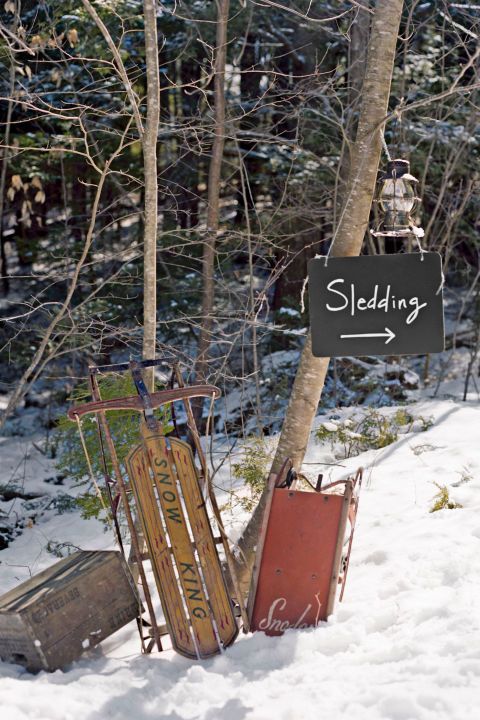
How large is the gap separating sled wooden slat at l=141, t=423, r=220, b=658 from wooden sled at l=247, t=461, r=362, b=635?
309 mm

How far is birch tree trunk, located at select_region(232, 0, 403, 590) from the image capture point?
4363 mm

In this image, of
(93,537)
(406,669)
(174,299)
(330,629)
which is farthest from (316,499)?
(174,299)

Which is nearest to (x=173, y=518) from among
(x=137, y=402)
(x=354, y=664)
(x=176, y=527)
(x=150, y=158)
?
(x=176, y=527)

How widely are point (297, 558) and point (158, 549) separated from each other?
74 centimetres

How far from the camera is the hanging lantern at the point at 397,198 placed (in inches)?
161

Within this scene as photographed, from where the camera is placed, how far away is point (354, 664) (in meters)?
3.76

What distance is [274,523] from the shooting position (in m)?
4.31

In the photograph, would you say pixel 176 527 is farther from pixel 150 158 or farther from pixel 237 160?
pixel 237 160

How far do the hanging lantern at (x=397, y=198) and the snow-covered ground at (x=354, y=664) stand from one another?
6.36 ft

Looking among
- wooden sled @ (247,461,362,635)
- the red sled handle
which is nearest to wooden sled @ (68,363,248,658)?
the red sled handle

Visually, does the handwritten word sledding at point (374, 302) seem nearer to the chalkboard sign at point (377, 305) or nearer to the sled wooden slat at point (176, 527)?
the chalkboard sign at point (377, 305)

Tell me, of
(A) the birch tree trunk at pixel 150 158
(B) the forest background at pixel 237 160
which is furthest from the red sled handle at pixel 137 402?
(B) the forest background at pixel 237 160

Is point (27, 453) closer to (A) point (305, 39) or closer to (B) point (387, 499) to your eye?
(B) point (387, 499)

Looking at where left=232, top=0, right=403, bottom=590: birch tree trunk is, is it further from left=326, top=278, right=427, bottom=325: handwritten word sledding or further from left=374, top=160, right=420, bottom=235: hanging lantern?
left=326, top=278, right=427, bottom=325: handwritten word sledding
